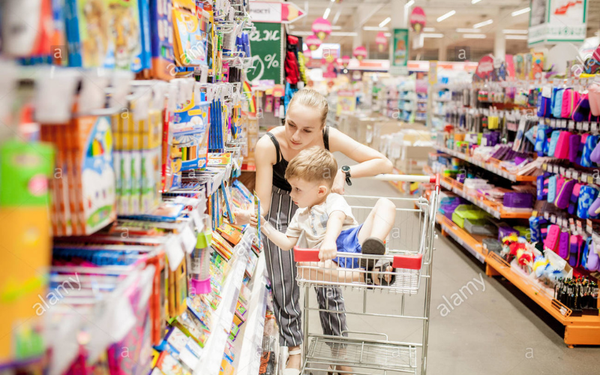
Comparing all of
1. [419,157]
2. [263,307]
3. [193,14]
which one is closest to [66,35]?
[193,14]

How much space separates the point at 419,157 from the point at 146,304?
27.1ft

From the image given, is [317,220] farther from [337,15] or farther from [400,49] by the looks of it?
[337,15]

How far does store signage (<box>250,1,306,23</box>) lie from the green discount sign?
84 millimetres

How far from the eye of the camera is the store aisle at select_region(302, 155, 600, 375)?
3084mm

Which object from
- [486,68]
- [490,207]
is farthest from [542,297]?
[486,68]

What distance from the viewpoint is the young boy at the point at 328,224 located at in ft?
6.52

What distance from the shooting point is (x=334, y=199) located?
2191 mm

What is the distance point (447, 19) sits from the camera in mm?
22094

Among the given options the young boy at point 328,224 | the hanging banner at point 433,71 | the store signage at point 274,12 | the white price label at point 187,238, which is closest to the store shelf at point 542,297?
the young boy at point 328,224

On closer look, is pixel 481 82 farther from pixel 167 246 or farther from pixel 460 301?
pixel 167 246

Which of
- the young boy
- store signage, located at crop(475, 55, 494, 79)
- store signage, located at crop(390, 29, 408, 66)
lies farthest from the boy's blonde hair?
store signage, located at crop(390, 29, 408, 66)

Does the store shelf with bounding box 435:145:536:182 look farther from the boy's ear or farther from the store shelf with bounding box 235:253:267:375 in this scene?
the boy's ear

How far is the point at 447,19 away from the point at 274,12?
62.6 feet

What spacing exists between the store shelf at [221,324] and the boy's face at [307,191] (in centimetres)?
44
